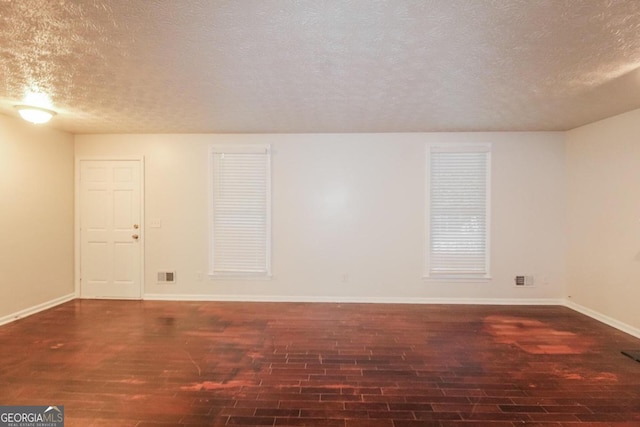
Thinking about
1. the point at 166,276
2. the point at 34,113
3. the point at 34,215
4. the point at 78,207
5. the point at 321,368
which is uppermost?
the point at 34,113

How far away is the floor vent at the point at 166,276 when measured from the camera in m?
4.90

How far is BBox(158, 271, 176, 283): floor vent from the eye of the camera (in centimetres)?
490

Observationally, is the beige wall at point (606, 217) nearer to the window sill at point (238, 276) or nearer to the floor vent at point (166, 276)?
the window sill at point (238, 276)

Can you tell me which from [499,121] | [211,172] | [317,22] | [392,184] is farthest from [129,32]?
[499,121]

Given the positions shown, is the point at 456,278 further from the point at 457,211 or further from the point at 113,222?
the point at 113,222

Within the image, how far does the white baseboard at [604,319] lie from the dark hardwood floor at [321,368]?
0.55ft

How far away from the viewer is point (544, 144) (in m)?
4.65

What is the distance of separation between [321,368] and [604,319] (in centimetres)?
374

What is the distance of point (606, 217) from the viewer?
4008mm

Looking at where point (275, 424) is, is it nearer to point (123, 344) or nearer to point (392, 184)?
point (123, 344)

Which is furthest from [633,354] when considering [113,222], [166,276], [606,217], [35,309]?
[35,309]

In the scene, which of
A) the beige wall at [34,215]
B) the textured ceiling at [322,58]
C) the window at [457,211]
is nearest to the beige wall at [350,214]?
the window at [457,211]

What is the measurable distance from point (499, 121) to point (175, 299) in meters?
5.20

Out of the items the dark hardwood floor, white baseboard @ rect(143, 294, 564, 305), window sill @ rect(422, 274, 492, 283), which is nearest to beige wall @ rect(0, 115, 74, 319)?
the dark hardwood floor
